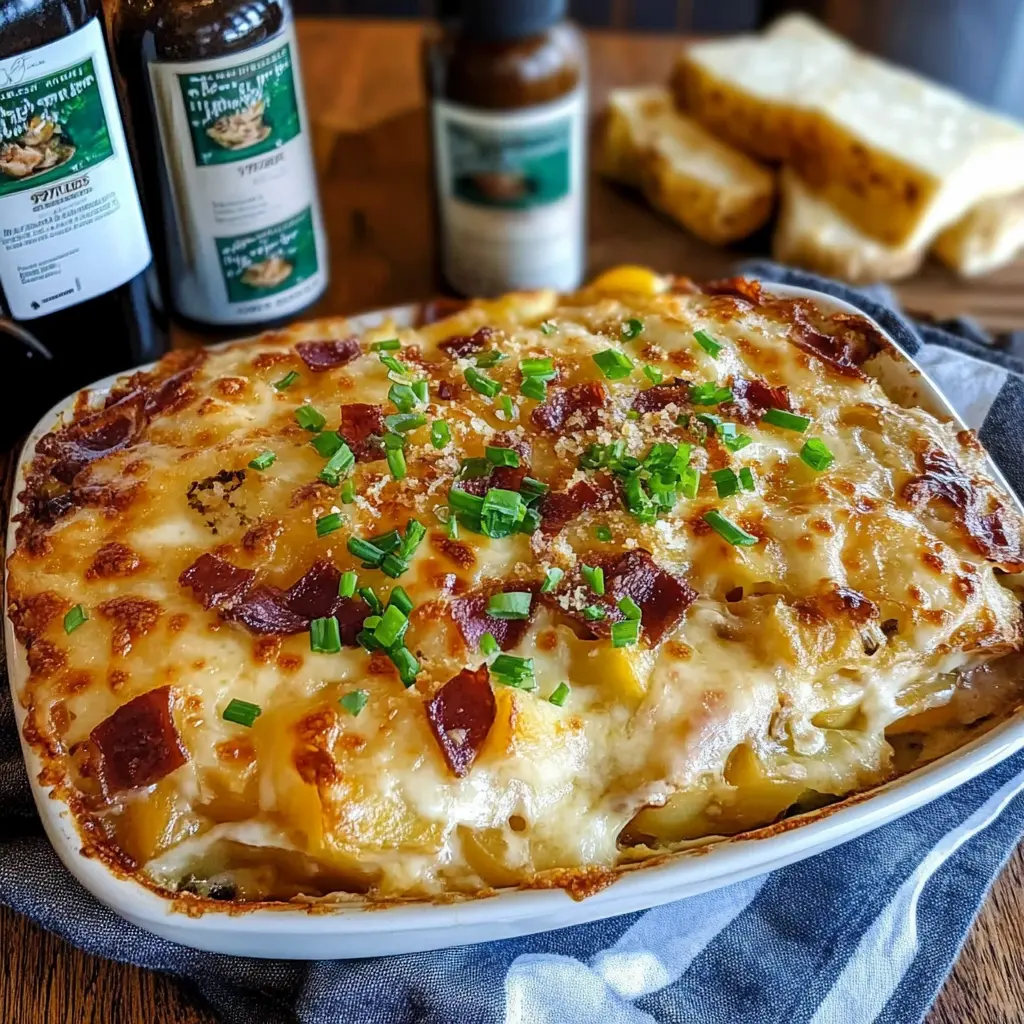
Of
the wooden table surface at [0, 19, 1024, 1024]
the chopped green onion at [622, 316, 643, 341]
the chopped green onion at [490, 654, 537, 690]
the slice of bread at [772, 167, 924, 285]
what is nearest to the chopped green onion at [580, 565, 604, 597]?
the chopped green onion at [490, 654, 537, 690]

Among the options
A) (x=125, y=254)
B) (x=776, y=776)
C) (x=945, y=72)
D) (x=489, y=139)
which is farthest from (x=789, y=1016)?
(x=945, y=72)

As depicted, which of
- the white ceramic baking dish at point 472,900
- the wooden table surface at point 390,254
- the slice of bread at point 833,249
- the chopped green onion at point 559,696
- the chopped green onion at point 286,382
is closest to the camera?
the white ceramic baking dish at point 472,900

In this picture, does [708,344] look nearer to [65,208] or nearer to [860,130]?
[65,208]

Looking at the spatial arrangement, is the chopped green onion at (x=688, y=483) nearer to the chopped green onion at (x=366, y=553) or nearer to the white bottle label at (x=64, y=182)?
the chopped green onion at (x=366, y=553)

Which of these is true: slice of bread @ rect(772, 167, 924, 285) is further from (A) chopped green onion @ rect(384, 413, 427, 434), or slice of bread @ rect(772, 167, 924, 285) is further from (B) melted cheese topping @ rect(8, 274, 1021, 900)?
(A) chopped green onion @ rect(384, 413, 427, 434)

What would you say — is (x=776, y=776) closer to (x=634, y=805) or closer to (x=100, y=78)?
(x=634, y=805)

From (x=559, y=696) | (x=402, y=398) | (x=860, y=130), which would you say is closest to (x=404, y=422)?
(x=402, y=398)

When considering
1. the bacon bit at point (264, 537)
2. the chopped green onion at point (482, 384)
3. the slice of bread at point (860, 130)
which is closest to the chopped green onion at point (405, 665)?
the bacon bit at point (264, 537)
